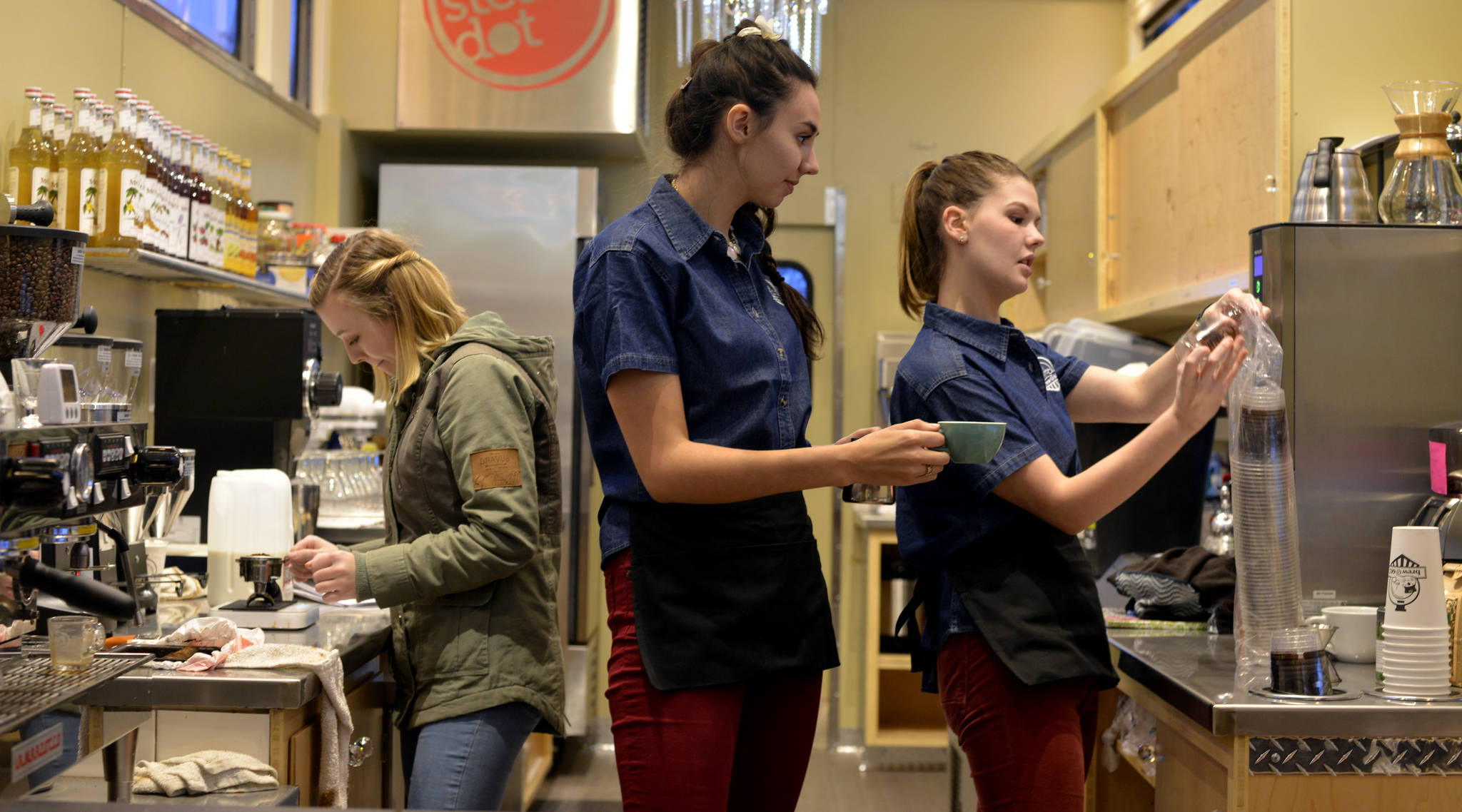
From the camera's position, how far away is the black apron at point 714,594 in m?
1.26

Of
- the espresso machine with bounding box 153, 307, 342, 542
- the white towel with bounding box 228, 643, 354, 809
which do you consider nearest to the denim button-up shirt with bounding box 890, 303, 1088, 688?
the white towel with bounding box 228, 643, 354, 809

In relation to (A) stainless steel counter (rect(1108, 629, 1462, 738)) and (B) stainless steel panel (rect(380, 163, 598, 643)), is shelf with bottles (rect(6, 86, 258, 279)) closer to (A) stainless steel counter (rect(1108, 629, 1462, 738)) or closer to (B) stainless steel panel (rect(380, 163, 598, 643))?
(B) stainless steel panel (rect(380, 163, 598, 643))

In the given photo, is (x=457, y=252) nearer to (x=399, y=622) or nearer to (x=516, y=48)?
(x=516, y=48)

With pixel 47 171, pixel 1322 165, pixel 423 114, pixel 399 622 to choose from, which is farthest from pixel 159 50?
pixel 1322 165

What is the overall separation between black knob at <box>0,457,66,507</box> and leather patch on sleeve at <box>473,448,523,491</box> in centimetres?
70

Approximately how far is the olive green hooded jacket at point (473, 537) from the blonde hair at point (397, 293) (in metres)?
0.06

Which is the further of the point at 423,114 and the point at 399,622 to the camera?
the point at 423,114

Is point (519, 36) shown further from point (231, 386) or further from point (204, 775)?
point (204, 775)

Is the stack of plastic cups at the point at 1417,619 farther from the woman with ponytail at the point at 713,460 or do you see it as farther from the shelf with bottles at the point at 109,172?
the shelf with bottles at the point at 109,172

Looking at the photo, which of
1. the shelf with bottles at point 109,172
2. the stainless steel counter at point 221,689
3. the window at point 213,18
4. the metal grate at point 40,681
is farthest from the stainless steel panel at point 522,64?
A: the metal grate at point 40,681

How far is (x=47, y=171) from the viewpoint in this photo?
2328mm

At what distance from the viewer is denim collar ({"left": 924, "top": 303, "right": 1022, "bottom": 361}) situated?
1572 mm

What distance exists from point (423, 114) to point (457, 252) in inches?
18.7

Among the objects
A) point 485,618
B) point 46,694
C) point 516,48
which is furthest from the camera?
point 516,48
